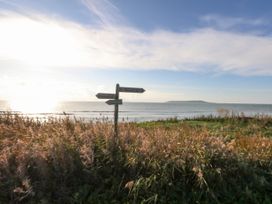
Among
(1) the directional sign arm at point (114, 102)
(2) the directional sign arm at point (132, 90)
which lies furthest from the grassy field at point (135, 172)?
(2) the directional sign arm at point (132, 90)

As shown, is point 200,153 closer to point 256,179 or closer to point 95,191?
point 256,179

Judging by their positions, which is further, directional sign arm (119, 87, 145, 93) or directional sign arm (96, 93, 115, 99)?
directional sign arm (119, 87, 145, 93)

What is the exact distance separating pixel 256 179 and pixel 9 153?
15.1 ft

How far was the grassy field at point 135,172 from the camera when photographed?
5.67 metres

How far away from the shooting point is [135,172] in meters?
6.19

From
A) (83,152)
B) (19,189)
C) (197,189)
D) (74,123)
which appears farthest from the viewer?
(74,123)

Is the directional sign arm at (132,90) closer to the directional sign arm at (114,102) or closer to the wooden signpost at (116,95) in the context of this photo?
the wooden signpost at (116,95)

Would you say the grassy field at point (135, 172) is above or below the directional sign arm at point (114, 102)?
below

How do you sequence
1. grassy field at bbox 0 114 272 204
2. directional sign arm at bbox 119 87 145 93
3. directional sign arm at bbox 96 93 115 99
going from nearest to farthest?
grassy field at bbox 0 114 272 204 → directional sign arm at bbox 96 93 115 99 → directional sign arm at bbox 119 87 145 93

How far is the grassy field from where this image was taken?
223 inches

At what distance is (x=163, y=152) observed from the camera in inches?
254

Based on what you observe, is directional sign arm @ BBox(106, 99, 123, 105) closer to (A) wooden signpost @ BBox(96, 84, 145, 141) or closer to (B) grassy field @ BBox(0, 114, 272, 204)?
(A) wooden signpost @ BBox(96, 84, 145, 141)

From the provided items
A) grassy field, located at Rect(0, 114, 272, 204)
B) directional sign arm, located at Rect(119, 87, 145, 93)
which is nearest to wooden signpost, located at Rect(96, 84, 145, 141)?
directional sign arm, located at Rect(119, 87, 145, 93)

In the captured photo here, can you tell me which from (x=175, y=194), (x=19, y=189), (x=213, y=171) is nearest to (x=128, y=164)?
(x=175, y=194)
